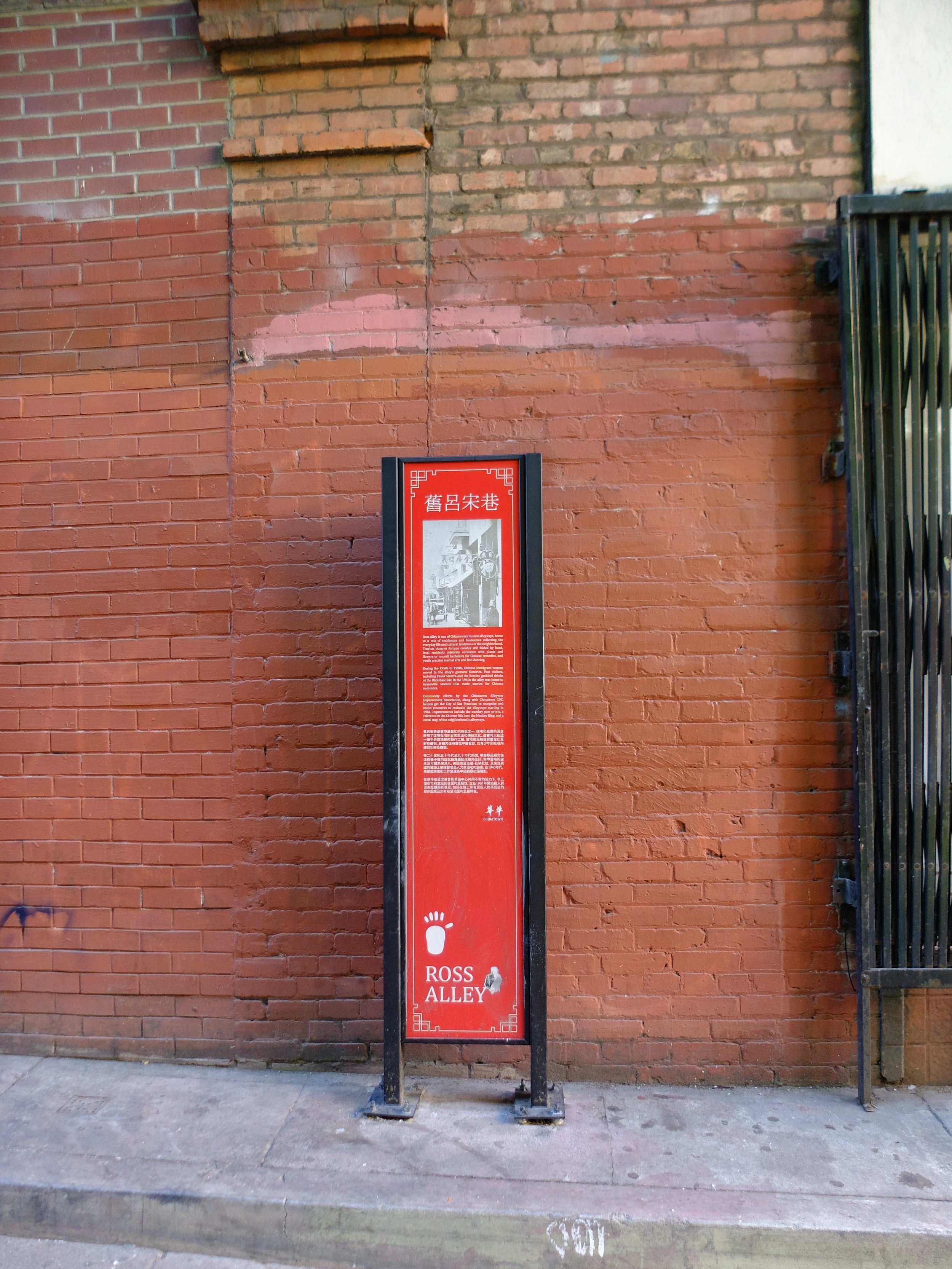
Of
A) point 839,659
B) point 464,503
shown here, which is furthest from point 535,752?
point 839,659

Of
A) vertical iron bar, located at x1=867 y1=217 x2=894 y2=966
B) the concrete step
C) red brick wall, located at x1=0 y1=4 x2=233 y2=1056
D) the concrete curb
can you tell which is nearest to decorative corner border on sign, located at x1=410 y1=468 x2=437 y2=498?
red brick wall, located at x1=0 y1=4 x2=233 y2=1056

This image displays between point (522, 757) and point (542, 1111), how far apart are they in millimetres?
1427

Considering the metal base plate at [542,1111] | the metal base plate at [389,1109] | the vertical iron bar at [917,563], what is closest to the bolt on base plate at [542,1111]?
the metal base plate at [542,1111]

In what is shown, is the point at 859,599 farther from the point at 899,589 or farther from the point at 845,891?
the point at 845,891

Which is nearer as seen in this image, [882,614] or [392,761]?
[392,761]

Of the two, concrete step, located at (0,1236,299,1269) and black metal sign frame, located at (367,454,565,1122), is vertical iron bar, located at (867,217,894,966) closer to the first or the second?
black metal sign frame, located at (367,454,565,1122)

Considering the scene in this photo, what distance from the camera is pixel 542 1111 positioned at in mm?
3199

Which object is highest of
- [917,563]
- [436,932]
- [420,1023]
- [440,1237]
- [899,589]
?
[917,563]

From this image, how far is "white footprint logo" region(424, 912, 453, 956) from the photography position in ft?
10.4

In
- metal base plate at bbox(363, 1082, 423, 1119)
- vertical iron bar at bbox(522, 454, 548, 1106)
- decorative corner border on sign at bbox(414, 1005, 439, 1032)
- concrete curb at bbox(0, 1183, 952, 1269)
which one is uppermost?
vertical iron bar at bbox(522, 454, 548, 1106)

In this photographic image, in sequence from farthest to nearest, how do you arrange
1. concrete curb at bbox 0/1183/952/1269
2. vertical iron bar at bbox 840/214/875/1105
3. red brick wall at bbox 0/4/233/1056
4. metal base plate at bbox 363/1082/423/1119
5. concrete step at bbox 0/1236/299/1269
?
red brick wall at bbox 0/4/233/1056, vertical iron bar at bbox 840/214/875/1105, metal base plate at bbox 363/1082/423/1119, concrete step at bbox 0/1236/299/1269, concrete curb at bbox 0/1183/952/1269

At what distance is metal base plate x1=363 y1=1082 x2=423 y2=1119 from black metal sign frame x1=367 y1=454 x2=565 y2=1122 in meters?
0.26

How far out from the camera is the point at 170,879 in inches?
149

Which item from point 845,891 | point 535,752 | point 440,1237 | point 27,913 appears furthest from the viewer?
point 27,913
